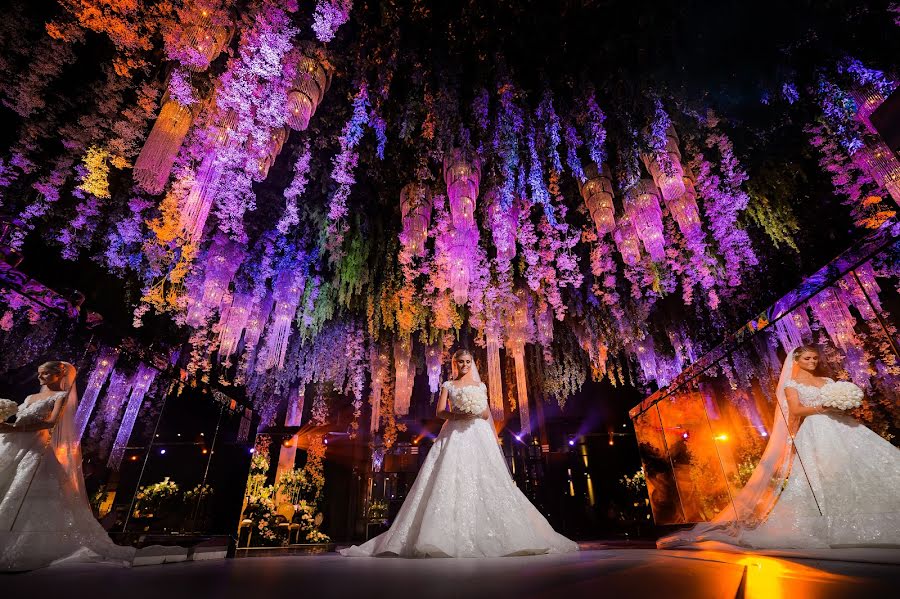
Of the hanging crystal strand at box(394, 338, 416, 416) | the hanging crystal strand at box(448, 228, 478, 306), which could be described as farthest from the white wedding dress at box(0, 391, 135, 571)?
the hanging crystal strand at box(394, 338, 416, 416)

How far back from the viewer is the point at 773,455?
3.49 m

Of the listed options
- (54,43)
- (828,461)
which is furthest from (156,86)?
(828,461)

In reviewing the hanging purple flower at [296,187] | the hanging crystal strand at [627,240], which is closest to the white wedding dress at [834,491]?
the hanging crystal strand at [627,240]

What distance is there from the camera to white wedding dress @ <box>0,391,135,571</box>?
2.33m

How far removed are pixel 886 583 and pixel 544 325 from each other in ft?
20.0

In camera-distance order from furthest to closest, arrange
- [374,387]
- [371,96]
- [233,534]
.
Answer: [374,387] < [233,534] < [371,96]

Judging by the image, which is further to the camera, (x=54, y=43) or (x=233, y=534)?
(x=233, y=534)

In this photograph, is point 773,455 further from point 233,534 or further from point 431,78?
point 233,534

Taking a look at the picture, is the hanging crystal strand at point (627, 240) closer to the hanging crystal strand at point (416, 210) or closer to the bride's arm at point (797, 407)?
the bride's arm at point (797, 407)

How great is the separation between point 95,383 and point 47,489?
264 cm

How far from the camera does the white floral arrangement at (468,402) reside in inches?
118

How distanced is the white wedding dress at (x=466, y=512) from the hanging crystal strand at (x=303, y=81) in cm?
280

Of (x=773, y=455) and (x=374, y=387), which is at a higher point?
(x=374, y=387)

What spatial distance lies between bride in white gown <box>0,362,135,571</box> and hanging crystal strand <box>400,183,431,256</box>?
349cm
